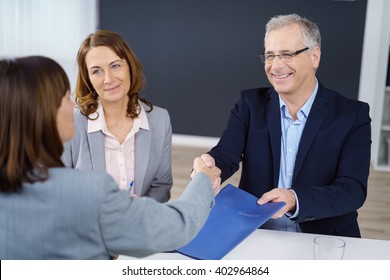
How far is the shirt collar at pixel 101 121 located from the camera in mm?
2049

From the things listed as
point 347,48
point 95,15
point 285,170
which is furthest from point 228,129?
point 95,15

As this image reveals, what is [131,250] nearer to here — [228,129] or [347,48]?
[228,129]

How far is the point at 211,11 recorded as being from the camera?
5.46 meters

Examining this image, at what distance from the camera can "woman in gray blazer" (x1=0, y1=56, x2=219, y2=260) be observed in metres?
0.94

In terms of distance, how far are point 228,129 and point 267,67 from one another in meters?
0.32

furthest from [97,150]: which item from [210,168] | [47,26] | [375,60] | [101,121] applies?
[375,60]

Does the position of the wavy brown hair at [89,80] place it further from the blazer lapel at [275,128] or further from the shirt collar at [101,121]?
the blazer lapel at [275,128]

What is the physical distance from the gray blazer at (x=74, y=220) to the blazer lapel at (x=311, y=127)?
1029mm

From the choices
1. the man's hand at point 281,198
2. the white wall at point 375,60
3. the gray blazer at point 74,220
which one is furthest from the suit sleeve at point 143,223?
the white wall at point 375,60

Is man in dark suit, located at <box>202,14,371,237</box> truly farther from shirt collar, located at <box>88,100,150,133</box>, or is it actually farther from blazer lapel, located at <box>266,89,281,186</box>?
shirt collar, located at <box>88,100,150,133</box>

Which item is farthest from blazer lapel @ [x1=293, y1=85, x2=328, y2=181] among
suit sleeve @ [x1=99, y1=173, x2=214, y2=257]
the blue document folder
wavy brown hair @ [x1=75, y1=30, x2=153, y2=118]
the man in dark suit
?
suit sleeve @ [x1=99, y1=173, x2=214, y2=257]

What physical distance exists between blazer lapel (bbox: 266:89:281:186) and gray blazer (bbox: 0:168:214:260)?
103cm

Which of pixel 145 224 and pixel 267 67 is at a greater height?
pixel 267 67

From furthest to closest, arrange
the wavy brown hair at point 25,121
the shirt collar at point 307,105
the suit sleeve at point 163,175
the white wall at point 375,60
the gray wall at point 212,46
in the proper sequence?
the gray wall at point 212,46 → the white wall at point 375,60 → the suit sleeve at point 163,175 → the shirt collar at point 307,105 → the wavy brown hair at point 25,121
